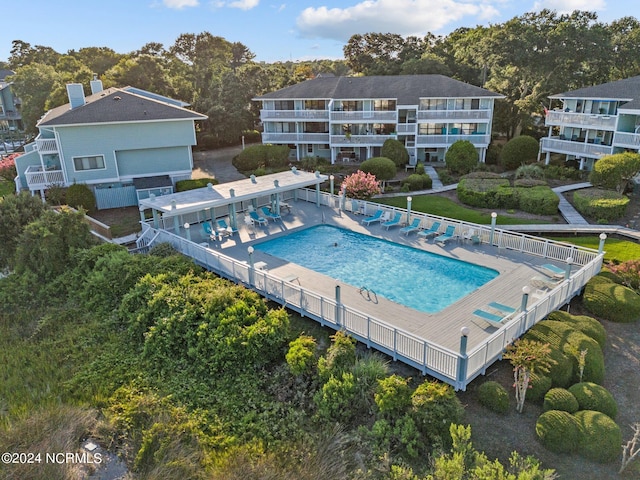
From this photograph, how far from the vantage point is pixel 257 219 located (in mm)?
22891

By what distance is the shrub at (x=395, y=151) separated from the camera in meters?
34.2

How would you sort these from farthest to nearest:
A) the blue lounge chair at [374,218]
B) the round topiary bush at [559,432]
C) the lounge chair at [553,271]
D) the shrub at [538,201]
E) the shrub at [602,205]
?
1. the shrub at [538,201]
2. the blue lounge chair at [374,218]
3. the shrub at [602,205]
4. the lounge chair at [553,271]
5. the round topiary bush at [559,432]

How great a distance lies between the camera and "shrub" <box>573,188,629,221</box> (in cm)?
2241

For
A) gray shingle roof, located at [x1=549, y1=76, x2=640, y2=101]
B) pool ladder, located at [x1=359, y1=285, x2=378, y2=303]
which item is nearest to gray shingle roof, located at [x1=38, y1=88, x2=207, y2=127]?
pool ladder, located at [x1=359, y1=285, x2=378, y2=303]

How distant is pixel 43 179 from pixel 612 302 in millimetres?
29543

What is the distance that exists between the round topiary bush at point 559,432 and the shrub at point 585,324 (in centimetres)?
383

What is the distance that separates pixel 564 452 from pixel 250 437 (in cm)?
694

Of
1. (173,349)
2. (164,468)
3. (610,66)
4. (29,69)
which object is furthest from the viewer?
(29,69)

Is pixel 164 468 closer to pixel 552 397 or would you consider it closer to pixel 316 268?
pixel 552 397

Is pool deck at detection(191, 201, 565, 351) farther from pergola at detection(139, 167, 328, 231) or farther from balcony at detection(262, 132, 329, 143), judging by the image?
balcony at detection(262, 132, 329, 143)

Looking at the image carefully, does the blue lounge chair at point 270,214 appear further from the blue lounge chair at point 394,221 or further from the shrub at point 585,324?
the shrub at point 585,324

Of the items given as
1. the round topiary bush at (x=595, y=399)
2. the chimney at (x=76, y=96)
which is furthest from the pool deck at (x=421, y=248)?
the chimney at (x=76, y=96)

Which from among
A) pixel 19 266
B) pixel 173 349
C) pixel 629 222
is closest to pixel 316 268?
pixel 173 349

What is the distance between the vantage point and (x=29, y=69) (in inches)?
1859
